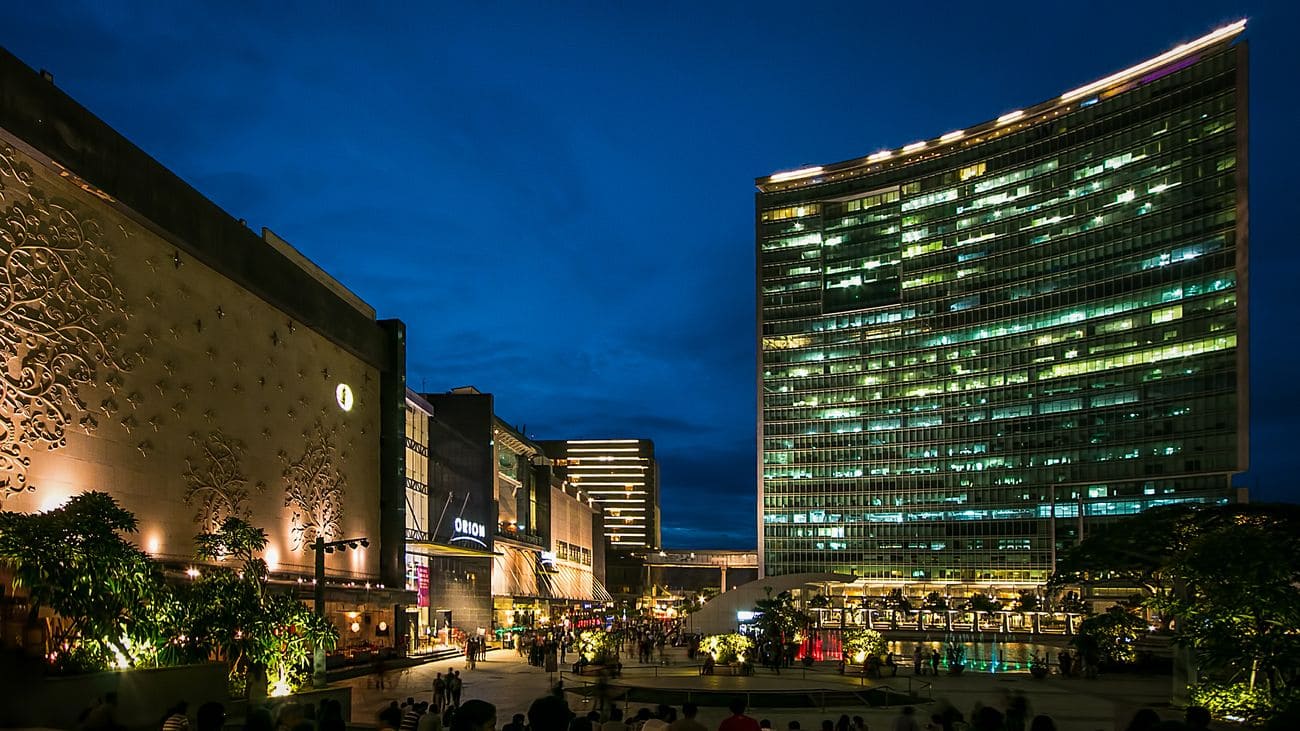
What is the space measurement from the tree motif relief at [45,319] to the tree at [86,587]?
7053mm

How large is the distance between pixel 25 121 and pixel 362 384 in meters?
34.0

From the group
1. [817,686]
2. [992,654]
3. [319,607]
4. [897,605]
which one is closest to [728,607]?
[992,654]

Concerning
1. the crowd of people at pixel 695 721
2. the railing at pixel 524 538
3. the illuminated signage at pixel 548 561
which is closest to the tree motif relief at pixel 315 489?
the railing at pixel 524 538

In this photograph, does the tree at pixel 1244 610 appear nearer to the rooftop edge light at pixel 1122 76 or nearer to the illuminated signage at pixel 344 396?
the illuminated signage at pixel 344 396

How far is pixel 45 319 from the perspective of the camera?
34.8 m

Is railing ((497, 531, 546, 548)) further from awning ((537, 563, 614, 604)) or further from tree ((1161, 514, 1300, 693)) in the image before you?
tree ((1161, 514, 1300, 693))

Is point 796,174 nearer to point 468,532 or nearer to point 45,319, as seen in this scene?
point 468,532

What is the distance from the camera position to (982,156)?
166 meters

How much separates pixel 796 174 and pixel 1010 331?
46.2m

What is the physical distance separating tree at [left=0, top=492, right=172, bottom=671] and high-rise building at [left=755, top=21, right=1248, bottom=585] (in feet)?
433

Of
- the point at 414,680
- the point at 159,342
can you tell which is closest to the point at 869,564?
the point at 414,680

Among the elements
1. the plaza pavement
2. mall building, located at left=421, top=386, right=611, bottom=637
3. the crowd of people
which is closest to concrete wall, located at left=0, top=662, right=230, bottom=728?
the plaza pavement

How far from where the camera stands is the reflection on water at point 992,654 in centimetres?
6106

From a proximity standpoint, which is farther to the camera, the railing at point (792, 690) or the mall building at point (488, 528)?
the mall building at point (488, 528)
